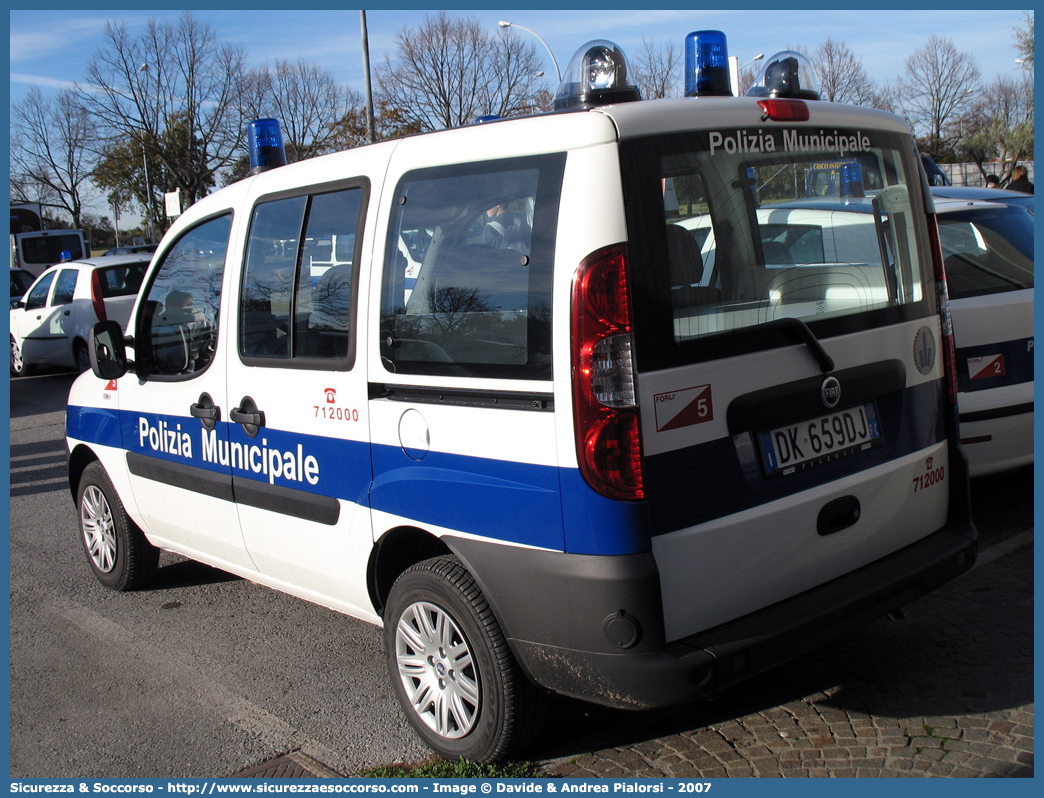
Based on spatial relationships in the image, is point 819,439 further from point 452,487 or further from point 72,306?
point 72,306

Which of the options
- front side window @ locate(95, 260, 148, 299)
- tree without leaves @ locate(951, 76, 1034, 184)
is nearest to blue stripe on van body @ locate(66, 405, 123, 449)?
front side window @ locate(95, 260, 148, 299)

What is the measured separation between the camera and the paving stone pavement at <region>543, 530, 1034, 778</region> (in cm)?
296

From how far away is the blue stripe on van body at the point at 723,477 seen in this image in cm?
262

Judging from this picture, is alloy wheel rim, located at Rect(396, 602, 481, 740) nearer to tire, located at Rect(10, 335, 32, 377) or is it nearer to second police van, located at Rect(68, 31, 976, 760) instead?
second police van, located at Rect(68, 31, 976, 760)

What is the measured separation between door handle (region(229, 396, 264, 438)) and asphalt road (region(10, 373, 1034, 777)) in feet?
3.52

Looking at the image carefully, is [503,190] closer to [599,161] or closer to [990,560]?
[599,161]

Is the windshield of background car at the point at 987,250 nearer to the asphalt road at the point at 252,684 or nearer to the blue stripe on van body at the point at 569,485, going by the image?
the asphalt road at the point at 252,684

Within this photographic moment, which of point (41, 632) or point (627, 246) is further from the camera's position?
point (41, 632)

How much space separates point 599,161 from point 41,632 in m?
3.74

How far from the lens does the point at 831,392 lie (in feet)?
9.83

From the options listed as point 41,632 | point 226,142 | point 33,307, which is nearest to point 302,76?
point 226,142

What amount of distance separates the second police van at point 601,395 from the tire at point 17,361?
12.4 metres

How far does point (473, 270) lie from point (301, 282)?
3.20 feet

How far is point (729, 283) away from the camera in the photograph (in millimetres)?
2846
